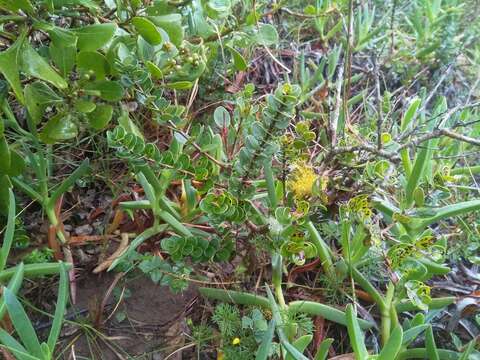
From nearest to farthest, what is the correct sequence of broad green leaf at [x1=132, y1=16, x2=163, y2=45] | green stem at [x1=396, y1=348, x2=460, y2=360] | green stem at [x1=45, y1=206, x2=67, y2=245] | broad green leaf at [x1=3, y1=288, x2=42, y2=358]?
broad green leaf at [x1=3, y1=288, x2=42, y2=358] → broad green leaf at [x1=132, y1=16, x2=163, y2=45] → green stem at [x1=396, y1=348, x2=460, y2=360] → green stem at [x1=45, y1=206, x2=67, y2=245]

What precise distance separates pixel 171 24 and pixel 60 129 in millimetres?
313

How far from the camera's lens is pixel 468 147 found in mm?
1566

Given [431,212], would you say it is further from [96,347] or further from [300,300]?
[96,347]

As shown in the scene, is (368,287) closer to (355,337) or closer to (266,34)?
(355,337)

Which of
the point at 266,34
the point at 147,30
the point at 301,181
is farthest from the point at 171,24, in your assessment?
the point at 301,181

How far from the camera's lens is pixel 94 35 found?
96cm

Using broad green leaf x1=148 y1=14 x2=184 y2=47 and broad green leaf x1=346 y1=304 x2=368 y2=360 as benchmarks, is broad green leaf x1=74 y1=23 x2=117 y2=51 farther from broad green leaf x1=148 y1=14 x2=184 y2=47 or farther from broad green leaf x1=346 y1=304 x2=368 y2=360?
broad green leaf x1=346 y1=304 x2=368 y2=360

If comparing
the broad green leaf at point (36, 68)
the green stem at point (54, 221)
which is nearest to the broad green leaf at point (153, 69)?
the broad green leaf at point (36, 68)

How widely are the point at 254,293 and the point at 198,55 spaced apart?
54cm

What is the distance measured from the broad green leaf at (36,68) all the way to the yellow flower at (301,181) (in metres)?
0.48

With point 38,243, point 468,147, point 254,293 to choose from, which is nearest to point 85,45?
point 38,243

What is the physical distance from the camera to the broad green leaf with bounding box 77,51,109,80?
1032mm

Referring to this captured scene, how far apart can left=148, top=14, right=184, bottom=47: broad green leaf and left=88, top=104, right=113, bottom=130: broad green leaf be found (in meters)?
0.19

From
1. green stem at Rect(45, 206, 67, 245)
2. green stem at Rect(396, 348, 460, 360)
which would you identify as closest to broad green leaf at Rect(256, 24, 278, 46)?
green stem at Rect(45, 206, 67, 245)
